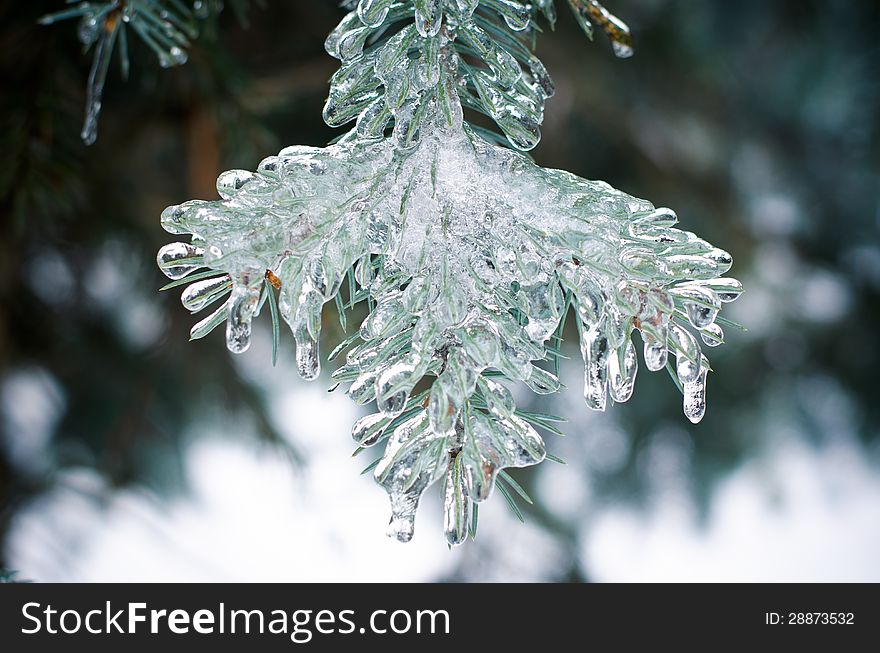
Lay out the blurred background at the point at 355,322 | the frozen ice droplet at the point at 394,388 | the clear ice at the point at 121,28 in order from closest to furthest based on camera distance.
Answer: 1. the frozen ice droplet at the point at 394,388
2. the clear ice at the point at 121,28
3. the blurred background at the point at 355,322

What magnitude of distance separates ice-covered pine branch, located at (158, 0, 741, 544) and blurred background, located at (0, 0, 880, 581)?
26 cm

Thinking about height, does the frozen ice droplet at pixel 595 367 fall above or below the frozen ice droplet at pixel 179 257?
below

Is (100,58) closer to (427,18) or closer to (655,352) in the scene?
(427,18)

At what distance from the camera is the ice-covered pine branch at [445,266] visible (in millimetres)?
280

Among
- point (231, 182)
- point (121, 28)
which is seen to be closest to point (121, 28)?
point (121, 28)

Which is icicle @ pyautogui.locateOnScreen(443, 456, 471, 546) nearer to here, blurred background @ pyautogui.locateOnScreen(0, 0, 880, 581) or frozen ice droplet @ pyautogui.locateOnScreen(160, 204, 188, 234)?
frozen ice droplet @ pyautogui.locateOnScreen(160, 204, 188, 234)

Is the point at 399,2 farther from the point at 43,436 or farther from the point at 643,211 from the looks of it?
the point at 43,436

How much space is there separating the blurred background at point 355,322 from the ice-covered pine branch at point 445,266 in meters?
0.26

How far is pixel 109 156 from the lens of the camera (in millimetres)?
912

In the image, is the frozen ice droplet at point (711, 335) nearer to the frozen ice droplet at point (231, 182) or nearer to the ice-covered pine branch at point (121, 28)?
the frozen ice droplet at point (231, 182)

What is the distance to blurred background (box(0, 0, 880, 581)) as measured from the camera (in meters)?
0.87

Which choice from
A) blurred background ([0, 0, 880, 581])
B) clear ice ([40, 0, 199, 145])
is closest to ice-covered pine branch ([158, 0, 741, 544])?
clear ice ([40, 0, 199, 145])

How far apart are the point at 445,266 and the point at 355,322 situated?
0.85 feet

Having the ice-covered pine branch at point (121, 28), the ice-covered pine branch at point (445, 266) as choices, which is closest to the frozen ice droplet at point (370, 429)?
the ice-covered pine branch at point (445, 266)
